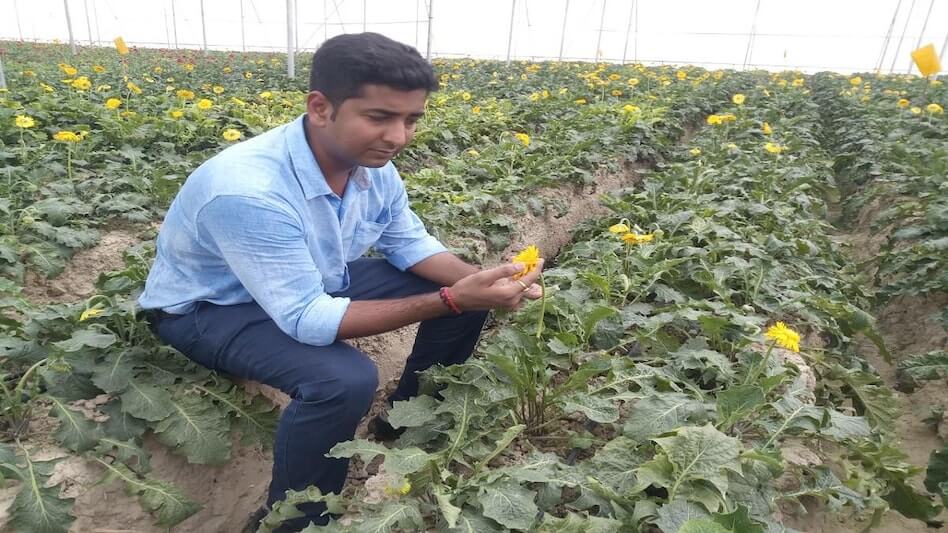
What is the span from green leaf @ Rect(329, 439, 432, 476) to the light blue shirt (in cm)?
36

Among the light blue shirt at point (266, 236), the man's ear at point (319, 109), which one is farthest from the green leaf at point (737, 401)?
the man's ear at point (319, 109)

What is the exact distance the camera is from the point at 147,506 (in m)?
1.85

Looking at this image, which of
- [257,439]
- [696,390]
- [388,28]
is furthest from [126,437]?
[388,28]

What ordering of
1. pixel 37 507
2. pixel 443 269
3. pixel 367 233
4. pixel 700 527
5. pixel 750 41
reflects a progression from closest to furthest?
pixel 700 527 < pixel 37 507 < pixel 367 233 < pixel 443 269 < pixel 750 41

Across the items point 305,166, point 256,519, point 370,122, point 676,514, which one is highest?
point 370,122

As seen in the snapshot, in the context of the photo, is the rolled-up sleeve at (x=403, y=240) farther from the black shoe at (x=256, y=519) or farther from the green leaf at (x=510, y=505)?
the green leaf at (x=510, y=505)

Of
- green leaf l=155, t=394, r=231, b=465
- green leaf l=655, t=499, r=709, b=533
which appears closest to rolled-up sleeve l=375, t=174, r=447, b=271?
green leaf l=155, t=394, r=231, b=465

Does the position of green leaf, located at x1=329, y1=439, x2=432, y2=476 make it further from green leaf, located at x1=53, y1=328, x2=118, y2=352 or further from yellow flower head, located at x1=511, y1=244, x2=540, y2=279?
green leaf, located at x1=53, y1=328, x2=118, y2=352

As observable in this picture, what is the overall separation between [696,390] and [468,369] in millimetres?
760

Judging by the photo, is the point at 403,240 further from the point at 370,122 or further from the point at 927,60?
the point at 927,60

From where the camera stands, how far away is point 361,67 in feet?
5.87

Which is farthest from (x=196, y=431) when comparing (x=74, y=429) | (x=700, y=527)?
(x=700, y=527)

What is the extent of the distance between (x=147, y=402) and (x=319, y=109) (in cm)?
113

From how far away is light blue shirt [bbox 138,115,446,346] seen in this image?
1.83 metres
